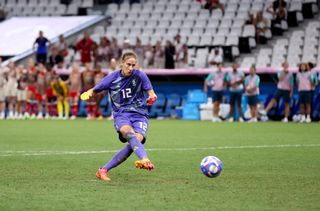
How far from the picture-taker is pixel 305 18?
35625mm

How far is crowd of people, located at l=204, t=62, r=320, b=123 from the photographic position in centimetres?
2934

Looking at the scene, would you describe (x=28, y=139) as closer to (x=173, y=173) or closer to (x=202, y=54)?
(x=173, y=173)

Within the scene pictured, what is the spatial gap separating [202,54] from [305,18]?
471 cm

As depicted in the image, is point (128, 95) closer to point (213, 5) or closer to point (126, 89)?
point (126, 89)

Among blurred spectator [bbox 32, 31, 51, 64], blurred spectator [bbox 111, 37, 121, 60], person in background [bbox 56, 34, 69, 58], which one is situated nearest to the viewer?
blurred spectator [bbox 111, 37, 121, 60]

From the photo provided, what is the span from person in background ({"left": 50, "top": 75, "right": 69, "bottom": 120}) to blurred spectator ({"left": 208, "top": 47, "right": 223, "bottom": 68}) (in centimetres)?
581

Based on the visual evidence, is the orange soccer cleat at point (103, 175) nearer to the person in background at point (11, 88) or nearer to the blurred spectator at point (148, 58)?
the blurred spectator at point (148, 58)

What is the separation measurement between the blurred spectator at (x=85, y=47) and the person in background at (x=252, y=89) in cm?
838

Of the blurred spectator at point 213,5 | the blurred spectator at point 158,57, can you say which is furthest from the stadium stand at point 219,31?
the blurred spectator at point 158,57

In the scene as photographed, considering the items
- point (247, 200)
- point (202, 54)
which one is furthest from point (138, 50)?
point (247, 200)

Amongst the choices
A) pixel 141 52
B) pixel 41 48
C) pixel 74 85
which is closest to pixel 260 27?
pixel 141 52

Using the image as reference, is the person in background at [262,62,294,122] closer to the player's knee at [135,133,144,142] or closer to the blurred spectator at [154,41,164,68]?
the blurred spectator at [154,41,164,68]

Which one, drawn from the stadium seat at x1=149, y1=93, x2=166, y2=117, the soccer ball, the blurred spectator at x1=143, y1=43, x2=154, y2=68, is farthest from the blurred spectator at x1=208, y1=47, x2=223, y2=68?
the soccer ball

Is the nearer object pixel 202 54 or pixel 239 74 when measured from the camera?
pixel 239 74
